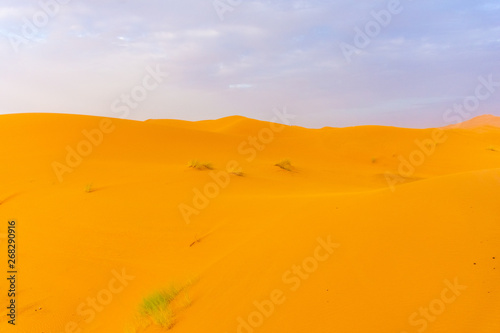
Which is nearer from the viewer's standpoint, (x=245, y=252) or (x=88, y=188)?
(x=245, y=252)

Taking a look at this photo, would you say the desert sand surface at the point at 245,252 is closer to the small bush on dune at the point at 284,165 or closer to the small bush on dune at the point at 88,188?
the small bush on dune at the point at 88,188

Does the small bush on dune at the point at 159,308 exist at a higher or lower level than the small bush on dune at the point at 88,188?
lower

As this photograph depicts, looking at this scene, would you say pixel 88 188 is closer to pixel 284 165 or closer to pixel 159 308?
pixel 159 308

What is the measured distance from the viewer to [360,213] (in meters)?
4.76

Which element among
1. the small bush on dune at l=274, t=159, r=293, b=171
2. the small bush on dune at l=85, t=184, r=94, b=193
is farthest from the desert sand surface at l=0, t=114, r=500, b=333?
the small bush on dune at l=274, t=159, r=293, b=171

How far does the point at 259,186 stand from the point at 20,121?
13.0 m

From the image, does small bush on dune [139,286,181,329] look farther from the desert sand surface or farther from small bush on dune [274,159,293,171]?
small bush on dune [274,159,293,171]

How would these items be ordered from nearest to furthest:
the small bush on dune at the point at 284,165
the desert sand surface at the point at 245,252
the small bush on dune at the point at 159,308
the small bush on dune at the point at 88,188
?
1. the desert sand surface at the point at 245,252
2. the small bush on dune at the point at 159,308
3. the small bush on dune at the point at 88,188
4. the small bush on dune at the point at 284,165

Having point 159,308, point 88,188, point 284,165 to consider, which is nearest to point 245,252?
point 159,308

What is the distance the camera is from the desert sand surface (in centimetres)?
312

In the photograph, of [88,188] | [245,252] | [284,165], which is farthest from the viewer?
[284,165]

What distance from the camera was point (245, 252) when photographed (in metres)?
4.56

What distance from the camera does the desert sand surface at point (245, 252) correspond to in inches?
123

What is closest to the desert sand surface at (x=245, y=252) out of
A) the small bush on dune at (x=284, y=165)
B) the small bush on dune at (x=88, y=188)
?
the small bush on dune at (x=88, y=188)
